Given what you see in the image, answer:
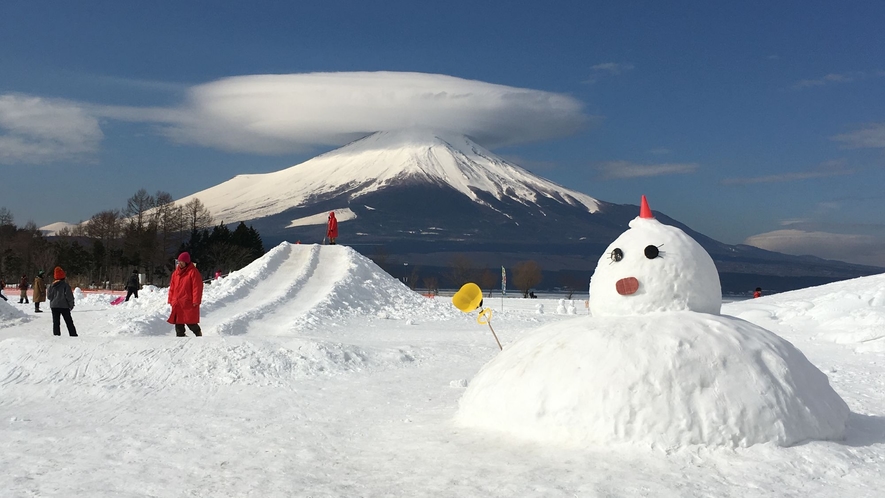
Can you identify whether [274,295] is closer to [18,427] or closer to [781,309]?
[18,427]

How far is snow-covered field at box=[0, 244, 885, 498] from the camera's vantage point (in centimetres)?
614

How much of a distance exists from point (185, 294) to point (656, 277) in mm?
8955

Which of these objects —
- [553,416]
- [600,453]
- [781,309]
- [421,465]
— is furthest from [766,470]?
[781,309]

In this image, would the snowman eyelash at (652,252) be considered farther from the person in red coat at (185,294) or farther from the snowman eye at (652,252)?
the person in red coat at (185,294)

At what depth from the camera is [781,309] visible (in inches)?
887

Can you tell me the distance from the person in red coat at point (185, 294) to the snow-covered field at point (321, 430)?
3.33 ft

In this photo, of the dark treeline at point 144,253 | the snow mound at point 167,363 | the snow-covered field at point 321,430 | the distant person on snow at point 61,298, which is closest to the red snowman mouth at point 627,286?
the snow-covered field at point 321,430

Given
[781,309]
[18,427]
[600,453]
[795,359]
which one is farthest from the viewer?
[781,309]

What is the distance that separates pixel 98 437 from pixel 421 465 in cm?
385

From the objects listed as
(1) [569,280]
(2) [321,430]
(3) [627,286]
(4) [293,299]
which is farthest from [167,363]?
(1) [569,280]

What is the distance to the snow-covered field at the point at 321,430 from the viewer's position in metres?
6.14

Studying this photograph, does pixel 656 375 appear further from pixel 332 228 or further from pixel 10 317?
pixel 332 228

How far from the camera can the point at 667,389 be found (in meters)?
6.79

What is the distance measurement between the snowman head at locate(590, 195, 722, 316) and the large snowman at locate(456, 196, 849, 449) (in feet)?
0.04
